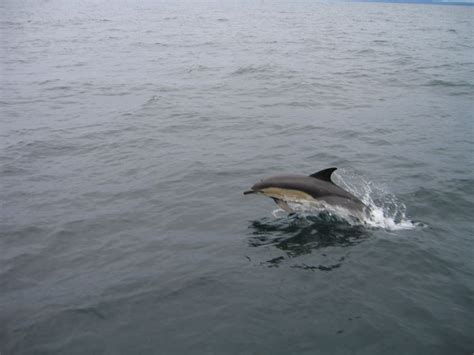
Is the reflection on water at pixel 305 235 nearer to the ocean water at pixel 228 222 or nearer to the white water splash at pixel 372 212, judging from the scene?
the ocean water at pixel 228 222

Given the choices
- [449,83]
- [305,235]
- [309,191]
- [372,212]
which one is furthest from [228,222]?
[449,83]

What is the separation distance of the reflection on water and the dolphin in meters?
0.55

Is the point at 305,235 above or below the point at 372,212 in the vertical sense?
below

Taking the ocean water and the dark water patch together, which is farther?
the dark water patch

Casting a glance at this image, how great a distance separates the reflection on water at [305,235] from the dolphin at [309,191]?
55 cm

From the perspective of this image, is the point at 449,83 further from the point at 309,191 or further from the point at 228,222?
the point at 228,222

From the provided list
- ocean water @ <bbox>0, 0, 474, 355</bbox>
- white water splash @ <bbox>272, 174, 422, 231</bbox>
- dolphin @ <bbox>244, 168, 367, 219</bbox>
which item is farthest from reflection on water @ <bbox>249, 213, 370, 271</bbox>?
dolphin @ <bbox>244, 168, 367, 219</bbox>

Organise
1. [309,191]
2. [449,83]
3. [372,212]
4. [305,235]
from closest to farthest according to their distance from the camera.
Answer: [309,191]
[305,235]
[372,212]
[449,83]

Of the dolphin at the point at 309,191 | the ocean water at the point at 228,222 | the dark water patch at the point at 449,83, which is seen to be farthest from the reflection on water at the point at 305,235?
the dark water patch at the point at 449,83

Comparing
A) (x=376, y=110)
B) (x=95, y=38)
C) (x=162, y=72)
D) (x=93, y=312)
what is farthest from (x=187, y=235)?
(x=95, y=38)

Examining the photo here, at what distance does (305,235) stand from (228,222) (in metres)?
2.01

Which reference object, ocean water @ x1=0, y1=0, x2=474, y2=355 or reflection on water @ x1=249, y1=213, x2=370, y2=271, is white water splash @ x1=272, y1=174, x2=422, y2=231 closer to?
ocean water @ x1=0, y1=0, x2=474, y2=355

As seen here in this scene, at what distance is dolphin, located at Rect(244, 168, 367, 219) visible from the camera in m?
10.9

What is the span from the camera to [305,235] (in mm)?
10969
